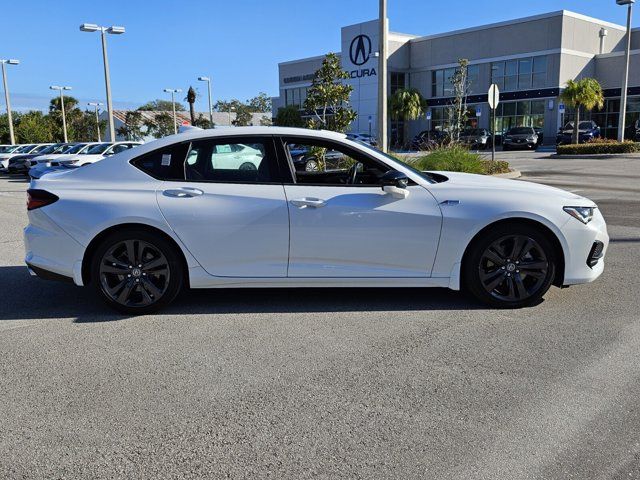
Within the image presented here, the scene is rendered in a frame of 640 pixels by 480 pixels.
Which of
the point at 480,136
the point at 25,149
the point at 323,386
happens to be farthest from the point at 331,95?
the point at 480,136

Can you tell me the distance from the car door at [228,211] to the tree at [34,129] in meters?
59.5

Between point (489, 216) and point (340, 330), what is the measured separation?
5.18 feet

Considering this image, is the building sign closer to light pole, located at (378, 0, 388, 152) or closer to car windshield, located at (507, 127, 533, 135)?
car windshield, located at (507, 127, 533, 135)

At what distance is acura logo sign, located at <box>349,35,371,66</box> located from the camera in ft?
173

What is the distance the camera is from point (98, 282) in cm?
503

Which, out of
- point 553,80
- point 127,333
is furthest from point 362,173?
point 553,80

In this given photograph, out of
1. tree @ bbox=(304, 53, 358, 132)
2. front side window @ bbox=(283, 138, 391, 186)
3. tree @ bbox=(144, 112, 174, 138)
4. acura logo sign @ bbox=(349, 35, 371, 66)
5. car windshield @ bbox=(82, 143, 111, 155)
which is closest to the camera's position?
front side window @ bbox=(283, 138, 391, 186)

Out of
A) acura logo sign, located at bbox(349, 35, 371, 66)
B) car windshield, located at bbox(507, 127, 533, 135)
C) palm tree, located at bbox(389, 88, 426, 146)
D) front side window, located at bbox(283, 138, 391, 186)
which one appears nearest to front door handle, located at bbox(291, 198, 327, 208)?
front side window, located at bbox(283, 138, 391, 186)

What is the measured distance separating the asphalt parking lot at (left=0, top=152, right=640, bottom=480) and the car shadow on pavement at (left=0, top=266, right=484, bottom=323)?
27mm

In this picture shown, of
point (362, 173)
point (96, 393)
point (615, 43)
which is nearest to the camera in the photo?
point (96, 393)

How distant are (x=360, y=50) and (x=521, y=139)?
19.8 m

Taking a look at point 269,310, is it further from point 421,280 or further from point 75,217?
point 75,217

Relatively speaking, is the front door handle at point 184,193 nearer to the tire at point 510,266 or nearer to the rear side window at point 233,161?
the rear side window at point 233,161

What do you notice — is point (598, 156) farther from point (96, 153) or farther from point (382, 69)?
point (96, 153)
